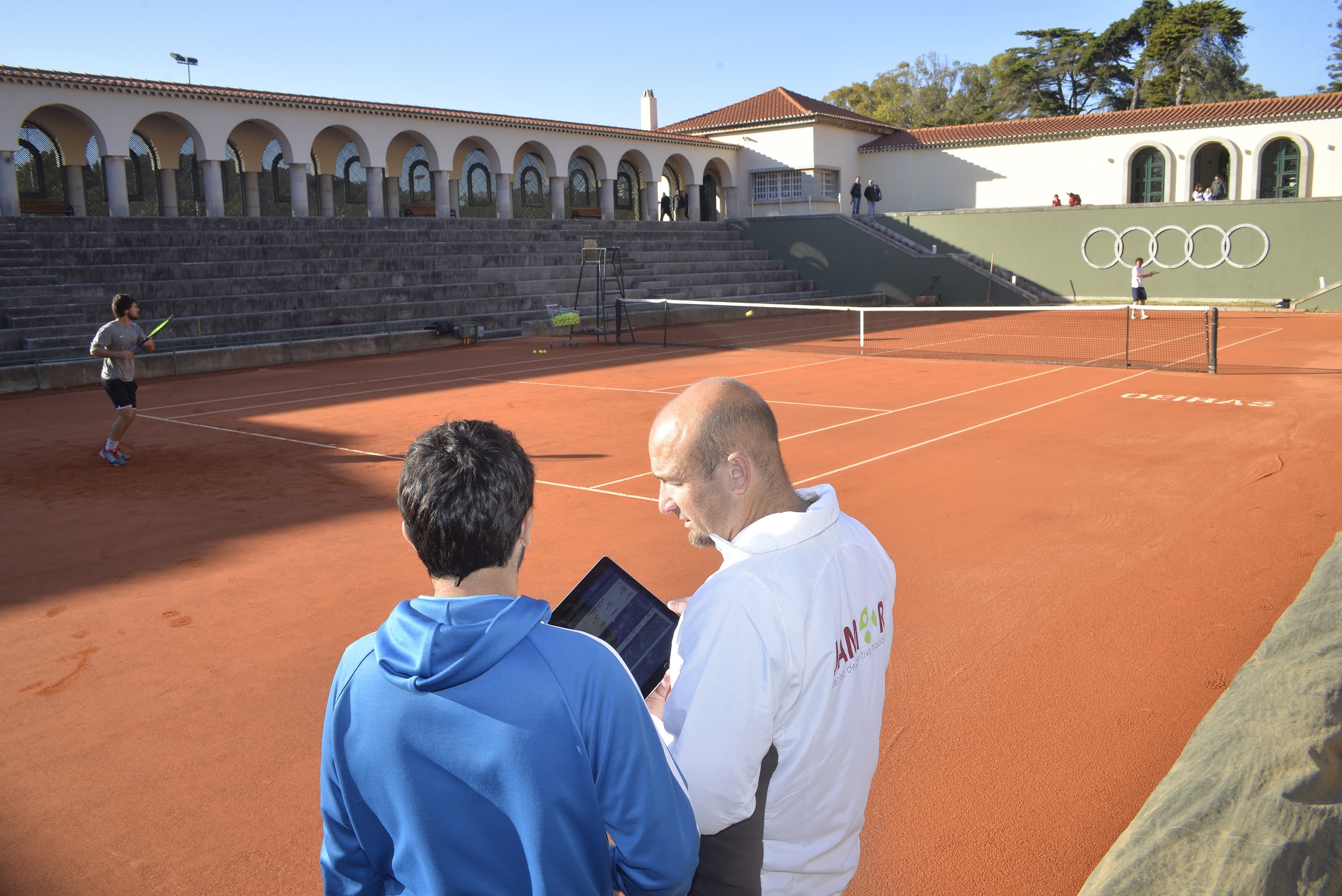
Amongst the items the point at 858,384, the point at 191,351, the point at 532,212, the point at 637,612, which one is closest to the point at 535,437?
the point at 858,384

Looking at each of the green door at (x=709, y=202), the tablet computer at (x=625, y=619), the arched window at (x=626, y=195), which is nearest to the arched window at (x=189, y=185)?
the arched window at (x=626, y=195)

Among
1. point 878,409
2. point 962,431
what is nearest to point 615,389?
point 878,409

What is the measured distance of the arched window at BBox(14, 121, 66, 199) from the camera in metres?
30.0

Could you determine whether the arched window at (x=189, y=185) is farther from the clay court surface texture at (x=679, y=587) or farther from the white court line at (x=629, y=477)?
the white court line at (x=629, y=477)

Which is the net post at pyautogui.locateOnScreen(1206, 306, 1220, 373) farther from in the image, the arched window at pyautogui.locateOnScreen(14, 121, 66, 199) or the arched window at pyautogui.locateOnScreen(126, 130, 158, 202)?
the arched window at pyautogui.locateOnScreen(14, 121, 66, 199)

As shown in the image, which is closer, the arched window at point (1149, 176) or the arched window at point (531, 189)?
the arched window at point (1149, 176)

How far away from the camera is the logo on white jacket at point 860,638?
84.8 inches

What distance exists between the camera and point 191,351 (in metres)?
20.6

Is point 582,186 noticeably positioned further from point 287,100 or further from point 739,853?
point 739,853

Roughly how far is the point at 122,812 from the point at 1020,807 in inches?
145

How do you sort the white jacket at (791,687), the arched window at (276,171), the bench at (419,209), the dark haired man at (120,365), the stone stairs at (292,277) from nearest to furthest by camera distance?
the white jacket at (791,687) < the dark haired man at (120,365) < the stone stairs at (292,277) < the arched window at (276,171) < the bench at (419,209)

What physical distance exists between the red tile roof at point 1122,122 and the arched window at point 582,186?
41.6 ft

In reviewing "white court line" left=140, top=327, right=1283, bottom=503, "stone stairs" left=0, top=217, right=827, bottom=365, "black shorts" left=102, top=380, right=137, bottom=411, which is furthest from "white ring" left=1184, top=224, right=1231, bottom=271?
"black shorts" left=102, top=380, right=137, bottom=411

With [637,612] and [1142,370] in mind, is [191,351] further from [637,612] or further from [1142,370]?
[637,612]
